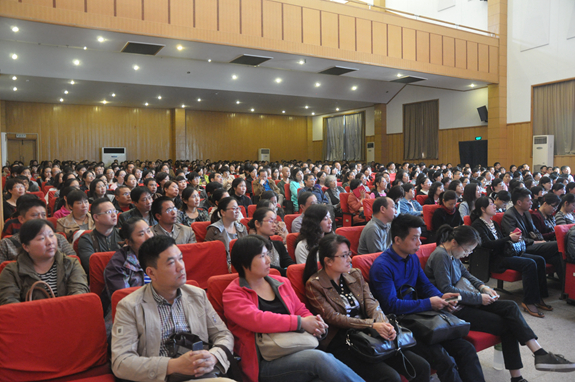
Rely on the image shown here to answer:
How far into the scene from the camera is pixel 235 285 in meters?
2.06

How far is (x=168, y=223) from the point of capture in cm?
335

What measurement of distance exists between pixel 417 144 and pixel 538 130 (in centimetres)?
461

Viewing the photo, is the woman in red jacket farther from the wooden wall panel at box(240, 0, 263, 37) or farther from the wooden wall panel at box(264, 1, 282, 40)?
the wooden wall panel at box(264, 1, 282, 40)

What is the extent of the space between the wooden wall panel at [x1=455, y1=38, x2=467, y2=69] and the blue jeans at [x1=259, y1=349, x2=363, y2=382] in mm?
12127

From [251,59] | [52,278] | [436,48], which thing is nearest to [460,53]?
[436,48]

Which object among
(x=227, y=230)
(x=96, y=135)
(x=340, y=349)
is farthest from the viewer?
(x=96, y=135)

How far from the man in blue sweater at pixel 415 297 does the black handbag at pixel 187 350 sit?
1050 millimetres

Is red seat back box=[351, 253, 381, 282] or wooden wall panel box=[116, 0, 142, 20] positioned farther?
wooden wall panel box=[116, 0, 142, 20]

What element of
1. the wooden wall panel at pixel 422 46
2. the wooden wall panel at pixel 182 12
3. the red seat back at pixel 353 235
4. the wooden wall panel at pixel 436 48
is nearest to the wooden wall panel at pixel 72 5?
the wooden wall panel at pixel 182 12

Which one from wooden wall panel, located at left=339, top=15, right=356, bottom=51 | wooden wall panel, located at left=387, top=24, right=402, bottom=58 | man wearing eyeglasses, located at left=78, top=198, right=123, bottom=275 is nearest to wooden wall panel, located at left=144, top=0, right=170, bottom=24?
wooden wall panel, located at left=339, top=15, right=356, bottom=51

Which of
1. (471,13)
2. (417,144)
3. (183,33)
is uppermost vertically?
(471,13)

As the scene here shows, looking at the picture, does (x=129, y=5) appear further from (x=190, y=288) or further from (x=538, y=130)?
(x=538, y=130)

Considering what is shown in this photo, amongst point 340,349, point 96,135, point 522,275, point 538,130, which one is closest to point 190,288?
point 340,349

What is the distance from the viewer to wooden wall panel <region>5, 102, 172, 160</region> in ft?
56.4
